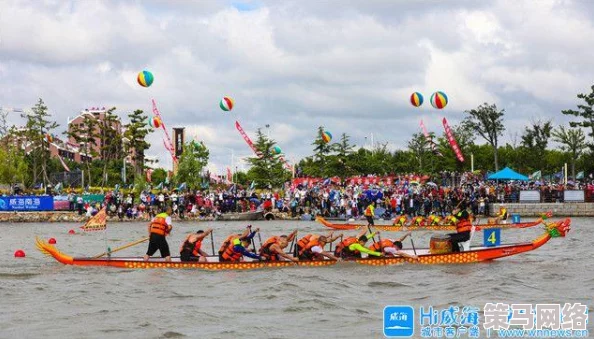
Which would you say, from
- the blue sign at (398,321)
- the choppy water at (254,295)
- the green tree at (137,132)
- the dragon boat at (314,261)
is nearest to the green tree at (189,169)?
the green tree at (137,132)

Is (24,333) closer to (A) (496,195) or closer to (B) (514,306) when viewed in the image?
(B) (514,306)

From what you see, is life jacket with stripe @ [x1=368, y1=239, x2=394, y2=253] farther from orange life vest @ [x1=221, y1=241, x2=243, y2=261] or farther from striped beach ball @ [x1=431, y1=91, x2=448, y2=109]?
striped beach ball @ [x1=431, y1=91, x2=448, y2=109]

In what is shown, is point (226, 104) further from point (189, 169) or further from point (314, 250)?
point (314, 250)

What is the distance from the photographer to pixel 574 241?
3105 cm

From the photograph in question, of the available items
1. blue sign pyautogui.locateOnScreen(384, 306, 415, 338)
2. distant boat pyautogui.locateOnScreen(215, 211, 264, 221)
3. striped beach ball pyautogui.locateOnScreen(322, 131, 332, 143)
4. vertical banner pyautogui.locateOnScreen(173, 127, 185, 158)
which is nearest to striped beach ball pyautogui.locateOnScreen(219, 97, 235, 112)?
distant boat pyautogui.locateOnScreen(215, 211, 264, 221)

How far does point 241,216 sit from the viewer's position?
4931 cm

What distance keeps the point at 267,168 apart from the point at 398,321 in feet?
211

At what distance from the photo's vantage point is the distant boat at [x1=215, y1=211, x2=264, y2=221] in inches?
1940

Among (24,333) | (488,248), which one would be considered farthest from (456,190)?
(24,333)

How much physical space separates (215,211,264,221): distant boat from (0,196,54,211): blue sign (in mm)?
11667

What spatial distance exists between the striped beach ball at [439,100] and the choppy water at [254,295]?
20454mm

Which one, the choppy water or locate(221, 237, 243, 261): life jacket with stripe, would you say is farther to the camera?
locate(221, 237, 243, 261): life jacket with stripe

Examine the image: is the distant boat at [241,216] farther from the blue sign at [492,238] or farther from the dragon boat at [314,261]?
the blue sign at [492,238]

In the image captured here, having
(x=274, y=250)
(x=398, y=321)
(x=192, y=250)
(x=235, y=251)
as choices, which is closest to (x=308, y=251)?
(x=274, y=250)
